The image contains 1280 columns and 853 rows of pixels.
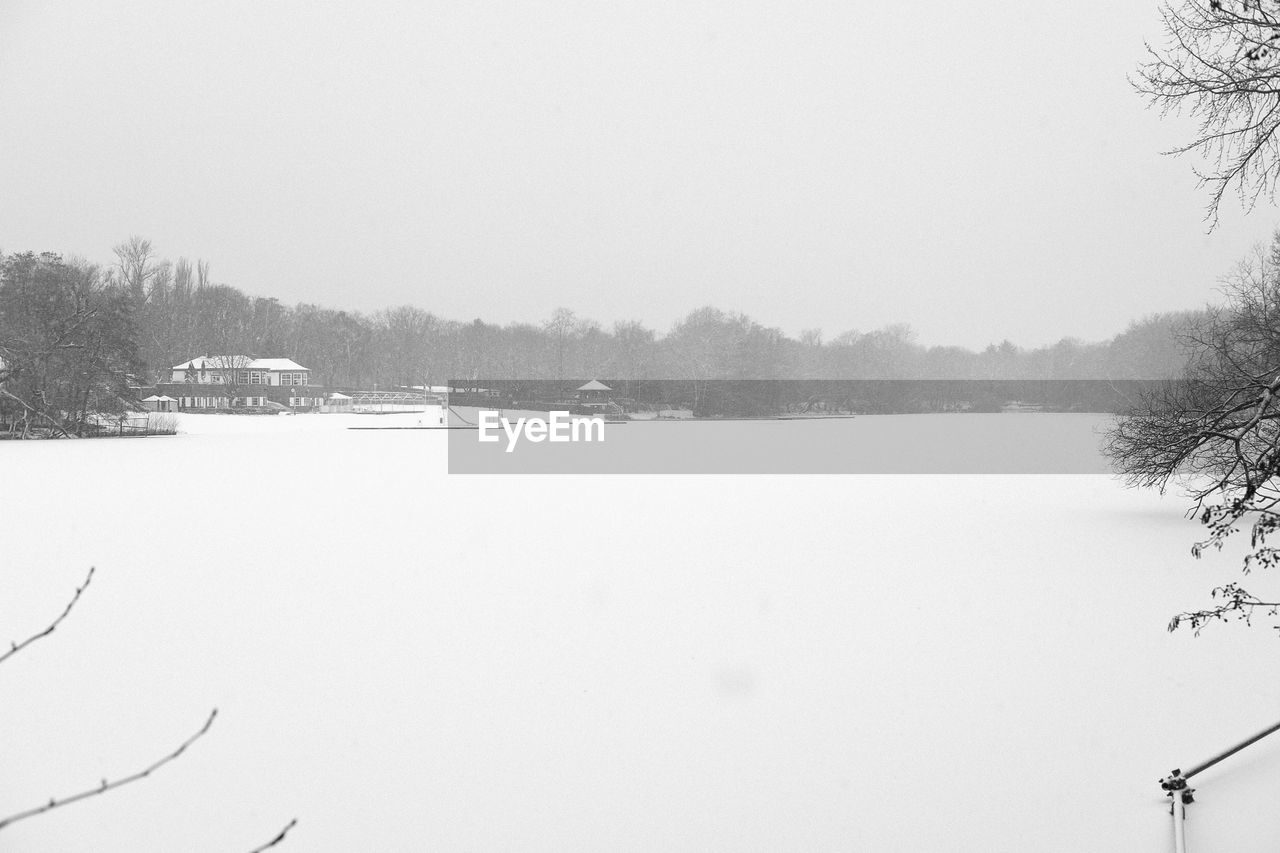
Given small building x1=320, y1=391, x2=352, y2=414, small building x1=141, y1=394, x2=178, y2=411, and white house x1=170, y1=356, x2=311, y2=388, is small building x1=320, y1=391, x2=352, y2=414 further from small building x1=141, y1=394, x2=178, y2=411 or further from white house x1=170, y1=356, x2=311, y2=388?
small building x1=141, y1=394, x2=178, y2=411

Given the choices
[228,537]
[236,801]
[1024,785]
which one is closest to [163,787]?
[236,801]

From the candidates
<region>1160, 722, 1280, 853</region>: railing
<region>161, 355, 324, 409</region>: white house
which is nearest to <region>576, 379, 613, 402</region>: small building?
<region>161, 355, 324, 409</region>: white house

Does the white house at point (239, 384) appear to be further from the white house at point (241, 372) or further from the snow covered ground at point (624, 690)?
the snow covered ground at point (624, 690)

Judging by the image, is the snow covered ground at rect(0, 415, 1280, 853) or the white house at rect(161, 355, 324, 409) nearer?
the snow covered ground at rect(0, 415, 1280, 853)

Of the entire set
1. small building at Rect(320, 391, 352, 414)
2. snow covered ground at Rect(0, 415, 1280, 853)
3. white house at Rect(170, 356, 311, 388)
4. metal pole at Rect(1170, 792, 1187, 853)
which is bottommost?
snow covered ground at Rect(0, 415, 1280, 853)

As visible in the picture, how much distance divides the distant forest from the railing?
67.5 meters

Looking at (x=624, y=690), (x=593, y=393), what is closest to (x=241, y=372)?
(x=593, y=393)

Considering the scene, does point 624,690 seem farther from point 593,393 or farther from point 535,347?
point 535,347

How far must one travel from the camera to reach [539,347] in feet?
333

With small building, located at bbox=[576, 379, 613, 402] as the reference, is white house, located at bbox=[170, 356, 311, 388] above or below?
above

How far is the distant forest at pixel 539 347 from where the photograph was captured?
254ft

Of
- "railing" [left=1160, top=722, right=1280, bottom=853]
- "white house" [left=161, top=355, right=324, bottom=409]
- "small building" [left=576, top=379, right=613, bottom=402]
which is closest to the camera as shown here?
"railing" [left=1160, top=722, right=1280, bottom=853]

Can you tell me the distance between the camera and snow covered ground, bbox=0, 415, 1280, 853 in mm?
4949

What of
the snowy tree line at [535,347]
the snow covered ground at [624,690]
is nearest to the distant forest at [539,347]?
the snowy tree line at [535,347]
